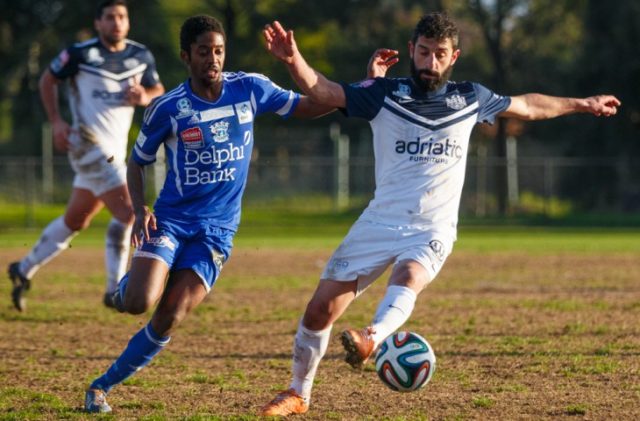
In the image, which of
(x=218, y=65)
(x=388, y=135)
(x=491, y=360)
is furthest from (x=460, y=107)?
(x=491, y=360)

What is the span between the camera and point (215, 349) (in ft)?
29.9

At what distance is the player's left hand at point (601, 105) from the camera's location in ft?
22.9

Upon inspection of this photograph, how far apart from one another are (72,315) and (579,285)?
20.0 feet

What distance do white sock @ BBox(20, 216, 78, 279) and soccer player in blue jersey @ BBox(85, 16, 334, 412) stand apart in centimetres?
434

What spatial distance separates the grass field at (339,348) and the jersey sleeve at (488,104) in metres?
1.65

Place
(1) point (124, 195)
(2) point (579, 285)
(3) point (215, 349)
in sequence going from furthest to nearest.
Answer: (2) point (579, 285)
(1) point (124, 195)
(3) point (215, 349)

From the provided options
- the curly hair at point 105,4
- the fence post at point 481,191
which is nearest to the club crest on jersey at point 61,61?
the curly hair at point 105,4

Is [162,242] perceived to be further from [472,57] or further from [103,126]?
[472,57]

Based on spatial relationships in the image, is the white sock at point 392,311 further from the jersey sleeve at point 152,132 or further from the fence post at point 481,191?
the fence post at point 481,191

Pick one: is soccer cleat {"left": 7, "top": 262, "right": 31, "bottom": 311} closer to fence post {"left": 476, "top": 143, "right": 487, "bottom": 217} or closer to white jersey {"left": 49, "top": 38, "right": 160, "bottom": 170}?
white jersey {"left": 49, "top": 38, "right": 160, "bottom": 170}

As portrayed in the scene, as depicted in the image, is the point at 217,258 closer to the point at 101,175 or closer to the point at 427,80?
the point at 427,80

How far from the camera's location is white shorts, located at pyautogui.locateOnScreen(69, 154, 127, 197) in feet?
35.0

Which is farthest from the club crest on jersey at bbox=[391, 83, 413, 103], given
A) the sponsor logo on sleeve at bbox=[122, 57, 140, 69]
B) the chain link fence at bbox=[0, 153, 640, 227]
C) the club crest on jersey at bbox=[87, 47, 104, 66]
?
the chain link fence at bbox=[0, 153, 640, 227]

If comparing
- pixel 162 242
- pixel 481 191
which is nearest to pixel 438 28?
pixel 162 242
